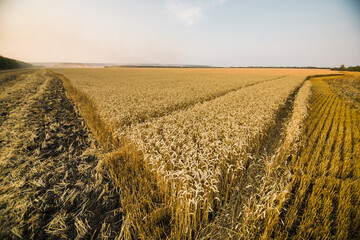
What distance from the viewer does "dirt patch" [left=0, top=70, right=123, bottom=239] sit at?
258 cm

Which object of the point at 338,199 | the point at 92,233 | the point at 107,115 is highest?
the point at 107,115

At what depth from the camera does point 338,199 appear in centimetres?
311

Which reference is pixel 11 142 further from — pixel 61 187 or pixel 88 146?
pixel 61 187

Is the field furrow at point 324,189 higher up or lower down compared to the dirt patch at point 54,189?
higher up

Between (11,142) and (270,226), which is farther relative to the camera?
(11,142)

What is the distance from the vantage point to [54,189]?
11.1 feet

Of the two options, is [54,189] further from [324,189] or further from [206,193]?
[324,189]

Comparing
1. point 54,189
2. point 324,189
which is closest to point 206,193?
point 324,189

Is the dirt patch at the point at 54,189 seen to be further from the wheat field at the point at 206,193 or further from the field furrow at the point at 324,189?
the field furrow at the point at 324,189

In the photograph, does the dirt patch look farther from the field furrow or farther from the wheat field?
the field furrow

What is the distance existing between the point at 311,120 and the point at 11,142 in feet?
46.9

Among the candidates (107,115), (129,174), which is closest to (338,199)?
(129,174)

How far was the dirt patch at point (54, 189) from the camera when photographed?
2584 millimetres

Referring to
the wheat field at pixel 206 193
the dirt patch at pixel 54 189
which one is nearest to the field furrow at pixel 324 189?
the wheat field at pixel 206 193
